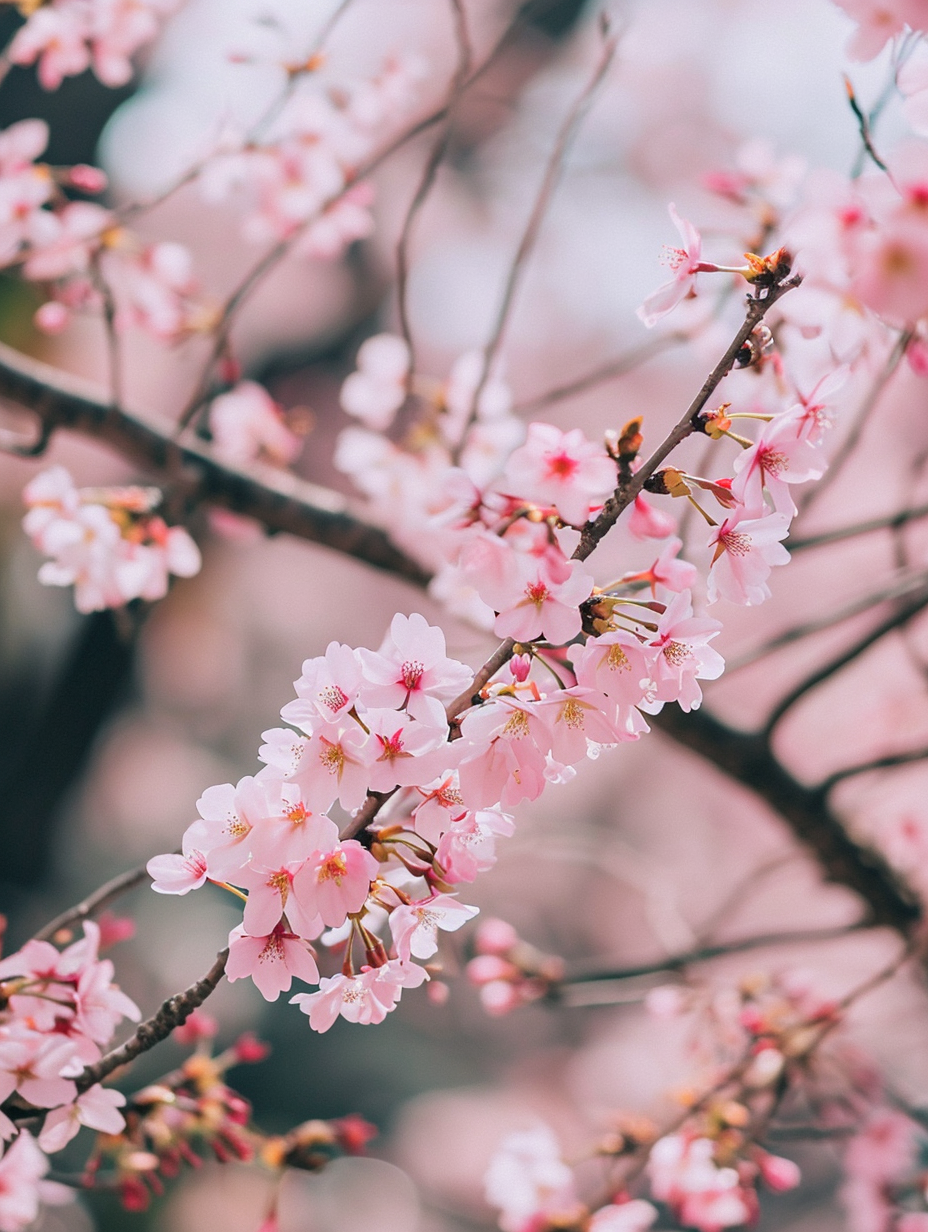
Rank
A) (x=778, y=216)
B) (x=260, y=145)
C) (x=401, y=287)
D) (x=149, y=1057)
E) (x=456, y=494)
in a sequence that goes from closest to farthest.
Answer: (x=456, y=494), (x=401, y=287), (x=778, y=216), (x=260, y=145), (x=149, y=1057)

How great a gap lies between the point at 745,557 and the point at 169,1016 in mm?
438

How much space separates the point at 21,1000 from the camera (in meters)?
0.60

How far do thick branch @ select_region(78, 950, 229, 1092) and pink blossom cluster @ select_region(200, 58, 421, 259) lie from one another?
1238 mm

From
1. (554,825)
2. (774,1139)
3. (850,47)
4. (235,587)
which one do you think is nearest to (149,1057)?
(235,587)

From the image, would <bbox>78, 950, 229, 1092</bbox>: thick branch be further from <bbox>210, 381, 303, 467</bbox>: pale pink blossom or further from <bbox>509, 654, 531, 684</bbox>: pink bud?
<bbox>210, 381, 303, 467</bbox>: pale pink blossom

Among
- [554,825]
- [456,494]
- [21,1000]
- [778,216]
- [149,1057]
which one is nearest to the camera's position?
[456,494]

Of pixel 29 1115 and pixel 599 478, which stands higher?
pixel 599 478

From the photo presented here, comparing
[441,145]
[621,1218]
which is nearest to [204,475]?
[441,145]

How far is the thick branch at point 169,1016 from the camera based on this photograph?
0.48 meters

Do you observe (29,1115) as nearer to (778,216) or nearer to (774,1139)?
(774,1139)

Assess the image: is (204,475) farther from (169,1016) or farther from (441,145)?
(169,1016)

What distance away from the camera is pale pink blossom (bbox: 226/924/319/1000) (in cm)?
47

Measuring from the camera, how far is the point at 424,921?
0.50 m

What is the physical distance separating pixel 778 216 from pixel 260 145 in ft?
2.56
